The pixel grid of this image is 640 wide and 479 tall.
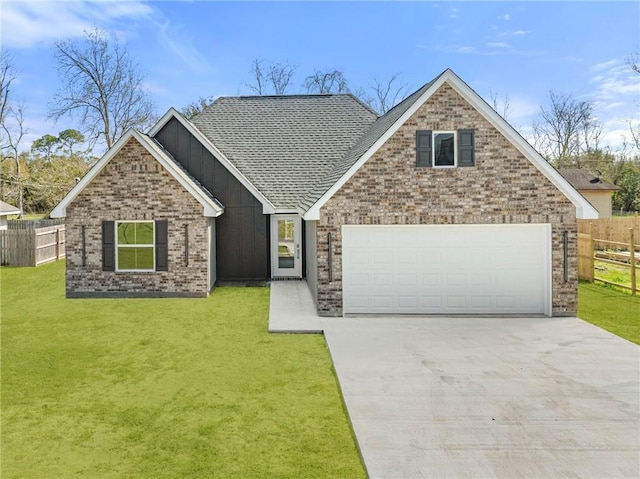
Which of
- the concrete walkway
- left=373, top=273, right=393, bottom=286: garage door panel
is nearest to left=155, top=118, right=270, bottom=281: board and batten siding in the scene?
left=373, top=273, right=393, bottom=286: garage door panel

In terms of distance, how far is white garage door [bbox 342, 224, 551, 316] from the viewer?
10984mm

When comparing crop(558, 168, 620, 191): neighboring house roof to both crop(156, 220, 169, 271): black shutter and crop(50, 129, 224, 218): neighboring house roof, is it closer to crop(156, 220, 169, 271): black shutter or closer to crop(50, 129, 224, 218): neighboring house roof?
crop(50, 129, 224, 218): neighboring house roof

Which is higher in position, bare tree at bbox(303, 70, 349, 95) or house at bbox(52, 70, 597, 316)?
bare tree at bbox(303, 70, 349, 95)

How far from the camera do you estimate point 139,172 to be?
43.0 feet

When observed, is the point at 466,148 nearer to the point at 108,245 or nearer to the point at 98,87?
the point at 108,245

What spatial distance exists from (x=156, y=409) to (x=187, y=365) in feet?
5.61

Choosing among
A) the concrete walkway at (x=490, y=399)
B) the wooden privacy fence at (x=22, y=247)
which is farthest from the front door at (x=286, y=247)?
the wooden privacy fence at (x=22, y=247)

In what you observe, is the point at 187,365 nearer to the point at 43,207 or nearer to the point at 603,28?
the point at 603,28

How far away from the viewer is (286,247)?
52.8 ft

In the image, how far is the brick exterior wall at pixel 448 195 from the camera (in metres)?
10.7

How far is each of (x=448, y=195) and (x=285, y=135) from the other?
8.63 m

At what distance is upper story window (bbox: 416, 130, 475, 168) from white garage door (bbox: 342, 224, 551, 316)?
1.55 metres

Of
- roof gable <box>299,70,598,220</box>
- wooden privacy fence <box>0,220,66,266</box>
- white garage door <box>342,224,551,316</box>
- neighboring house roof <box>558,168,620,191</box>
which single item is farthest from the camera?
neighboring house roof <box>558,168,620,191</box>

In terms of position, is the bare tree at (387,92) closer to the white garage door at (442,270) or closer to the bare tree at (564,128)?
the bare tree at (564,128)
